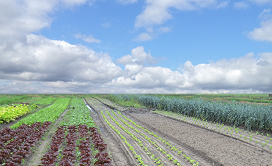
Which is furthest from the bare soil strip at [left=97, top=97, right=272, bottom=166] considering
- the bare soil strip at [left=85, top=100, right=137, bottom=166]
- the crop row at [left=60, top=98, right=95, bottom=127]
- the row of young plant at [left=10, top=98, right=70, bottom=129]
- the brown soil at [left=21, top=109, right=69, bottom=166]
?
the row of young plant at [left=10, top=98, right=70, bottom=129]

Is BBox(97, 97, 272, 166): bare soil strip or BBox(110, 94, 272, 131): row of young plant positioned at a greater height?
BBox(110, 94, 272, 131): row of young plant

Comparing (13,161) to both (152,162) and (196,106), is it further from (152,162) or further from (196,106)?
(196,106)

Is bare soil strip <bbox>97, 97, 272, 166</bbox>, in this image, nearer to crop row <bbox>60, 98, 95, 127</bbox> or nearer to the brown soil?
crop row <bbox>60, 98, 95, 127</bbox>

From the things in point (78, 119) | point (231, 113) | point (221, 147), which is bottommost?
point (221, 147)

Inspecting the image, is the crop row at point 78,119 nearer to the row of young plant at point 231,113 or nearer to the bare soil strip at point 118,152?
the bare soil strip at point 118,152

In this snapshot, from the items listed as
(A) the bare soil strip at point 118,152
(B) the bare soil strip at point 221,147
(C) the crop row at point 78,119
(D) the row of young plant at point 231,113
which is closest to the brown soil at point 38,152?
(C) the crop row at point 78,119

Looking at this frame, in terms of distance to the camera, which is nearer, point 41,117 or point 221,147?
point 221,147

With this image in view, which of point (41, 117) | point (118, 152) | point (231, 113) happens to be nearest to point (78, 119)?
point (41, 117)

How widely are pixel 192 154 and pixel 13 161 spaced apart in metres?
5.60

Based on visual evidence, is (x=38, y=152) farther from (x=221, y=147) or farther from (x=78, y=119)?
(x=221, y=147)

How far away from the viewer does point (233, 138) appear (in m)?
8.15

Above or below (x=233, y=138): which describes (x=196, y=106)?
above

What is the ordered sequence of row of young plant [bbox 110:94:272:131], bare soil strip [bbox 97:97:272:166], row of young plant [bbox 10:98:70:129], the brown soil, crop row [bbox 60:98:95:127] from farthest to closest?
row of young plant [bbox 10:98:70:129] < crop row [bbox 60:98:95:127] < row of young plant [bbox 110:94:272:131] < bare soil strip [bbox 97:97:272:166] < the brown soil

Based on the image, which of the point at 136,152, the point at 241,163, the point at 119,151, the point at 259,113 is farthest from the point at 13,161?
the point at 259,113
